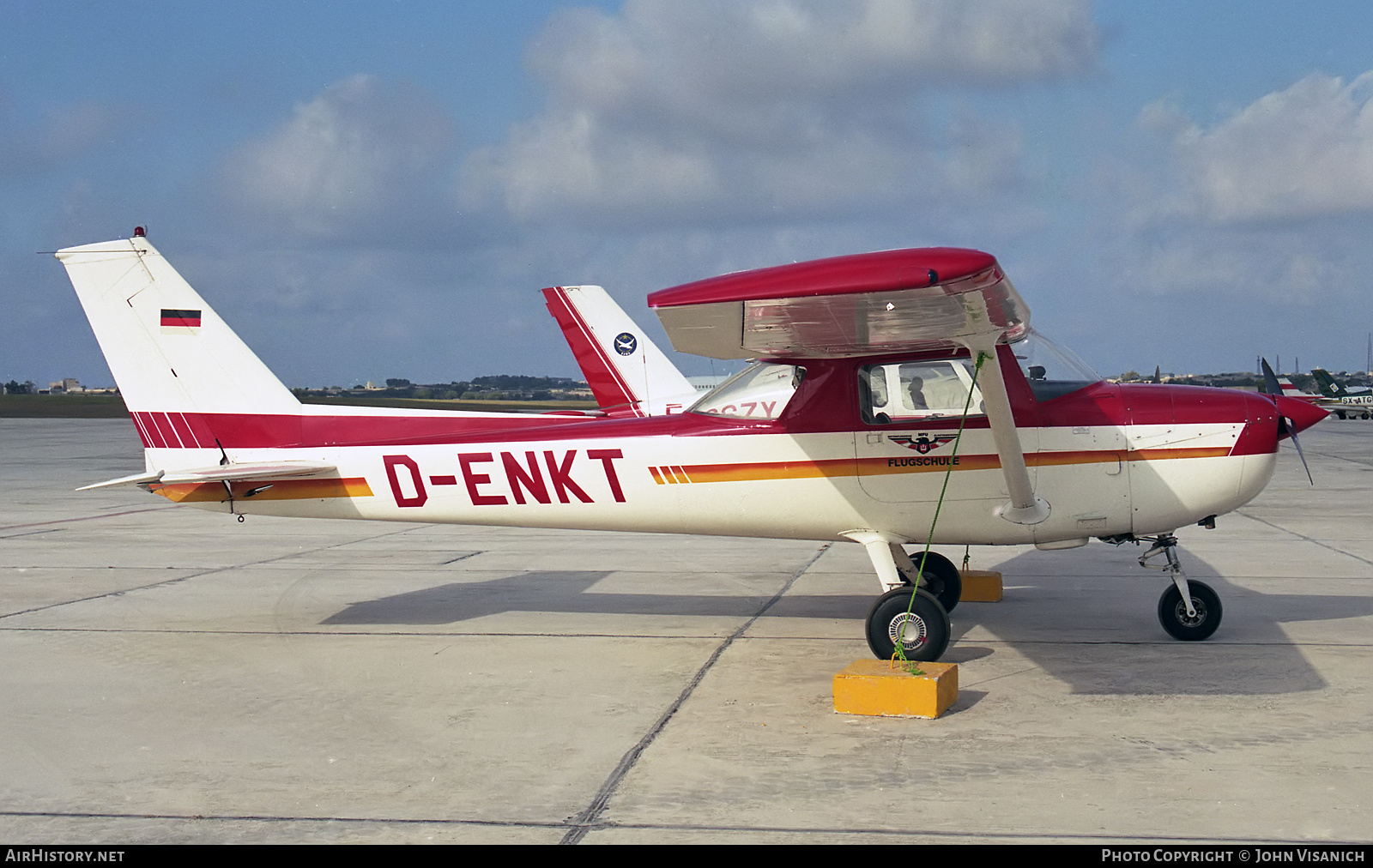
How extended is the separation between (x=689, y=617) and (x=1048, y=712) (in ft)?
10.8

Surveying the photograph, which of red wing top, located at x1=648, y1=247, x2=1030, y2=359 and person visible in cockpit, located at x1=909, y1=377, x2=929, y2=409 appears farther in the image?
person visible in cockpit, located at x1=909, y1=377, x2=929, y2=409

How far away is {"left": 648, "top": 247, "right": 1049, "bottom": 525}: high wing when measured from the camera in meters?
5.00

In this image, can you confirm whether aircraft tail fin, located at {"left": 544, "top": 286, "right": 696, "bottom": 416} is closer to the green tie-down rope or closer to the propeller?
the propeller

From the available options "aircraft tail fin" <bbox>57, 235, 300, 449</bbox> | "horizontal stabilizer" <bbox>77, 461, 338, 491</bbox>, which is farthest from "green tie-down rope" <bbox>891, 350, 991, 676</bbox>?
"aircraft tail fin" <bbox>57, 235, 300, 449</bbox>

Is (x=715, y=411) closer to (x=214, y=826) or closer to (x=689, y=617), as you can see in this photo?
(x=689, y=617)

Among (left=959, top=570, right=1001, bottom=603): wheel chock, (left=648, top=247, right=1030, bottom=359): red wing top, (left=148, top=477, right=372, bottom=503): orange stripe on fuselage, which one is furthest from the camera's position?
(left=959, top=570, right=1001, bottom=603): wheel chock

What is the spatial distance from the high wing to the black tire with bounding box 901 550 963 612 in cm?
158

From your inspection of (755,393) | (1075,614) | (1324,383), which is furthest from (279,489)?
(1324,383)

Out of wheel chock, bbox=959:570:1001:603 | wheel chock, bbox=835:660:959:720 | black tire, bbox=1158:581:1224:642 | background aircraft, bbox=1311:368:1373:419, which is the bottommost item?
background aircraft, bbox=1311:368:1373:419

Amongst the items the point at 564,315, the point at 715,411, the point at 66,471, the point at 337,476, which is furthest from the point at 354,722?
the point at 66,471

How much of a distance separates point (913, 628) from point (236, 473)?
4565 mm

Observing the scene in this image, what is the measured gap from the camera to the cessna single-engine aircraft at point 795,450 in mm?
7133

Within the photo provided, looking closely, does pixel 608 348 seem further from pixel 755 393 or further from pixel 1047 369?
pixel 1047 369

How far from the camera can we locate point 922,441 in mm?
7277
